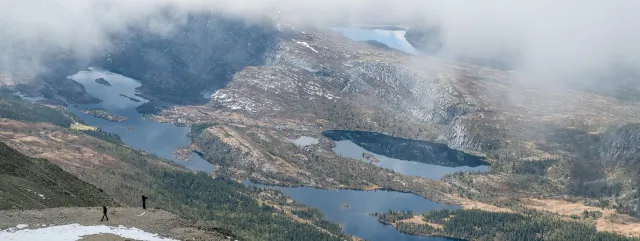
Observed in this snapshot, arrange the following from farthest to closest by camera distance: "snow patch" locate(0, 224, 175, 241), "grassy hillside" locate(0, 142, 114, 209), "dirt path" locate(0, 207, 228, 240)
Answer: "grassy hillside" locate(0, 142, 114, 209) → "dirt path" locate(0, 207, 228, 240) → "snow patch" locate(0, 224, 175, 241)

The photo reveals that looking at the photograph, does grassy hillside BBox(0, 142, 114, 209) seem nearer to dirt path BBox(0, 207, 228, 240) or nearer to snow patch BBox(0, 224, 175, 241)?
dirt path BBox(0, 207, 228, 240)

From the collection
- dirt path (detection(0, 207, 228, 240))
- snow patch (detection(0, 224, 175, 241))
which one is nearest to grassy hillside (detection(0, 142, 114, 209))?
dirt path (detection(0, 207, 228, 240))

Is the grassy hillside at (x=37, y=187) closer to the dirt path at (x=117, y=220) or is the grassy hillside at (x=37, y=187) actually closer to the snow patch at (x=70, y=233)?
the dirt path at (x=117, y=220)

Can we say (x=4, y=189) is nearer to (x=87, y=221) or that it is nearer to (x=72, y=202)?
(x=72, y=202)

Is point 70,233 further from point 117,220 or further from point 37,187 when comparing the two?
point 37,187

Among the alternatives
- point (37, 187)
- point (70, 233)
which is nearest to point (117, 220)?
point (70, 233)

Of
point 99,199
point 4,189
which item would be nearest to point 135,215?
point 4,189
